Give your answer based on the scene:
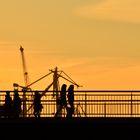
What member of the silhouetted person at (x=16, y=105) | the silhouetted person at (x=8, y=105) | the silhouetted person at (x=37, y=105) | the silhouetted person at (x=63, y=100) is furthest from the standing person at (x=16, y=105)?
the silhouetted person at (x=63, y=100)

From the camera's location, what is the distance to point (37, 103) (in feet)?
166

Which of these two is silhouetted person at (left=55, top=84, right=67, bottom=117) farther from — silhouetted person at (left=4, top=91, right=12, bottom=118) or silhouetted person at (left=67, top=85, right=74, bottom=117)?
silhouetted person at (left=4, top=91, right=12, bottom=118)

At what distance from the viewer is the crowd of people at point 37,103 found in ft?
165

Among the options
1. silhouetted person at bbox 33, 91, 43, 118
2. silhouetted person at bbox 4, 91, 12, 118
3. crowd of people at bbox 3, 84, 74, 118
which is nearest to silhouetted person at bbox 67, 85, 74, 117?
crowd of people at bbox 3, 84, 74, 118

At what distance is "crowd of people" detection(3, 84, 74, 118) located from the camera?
165ft

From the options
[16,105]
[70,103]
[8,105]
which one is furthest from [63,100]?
[8,105]
